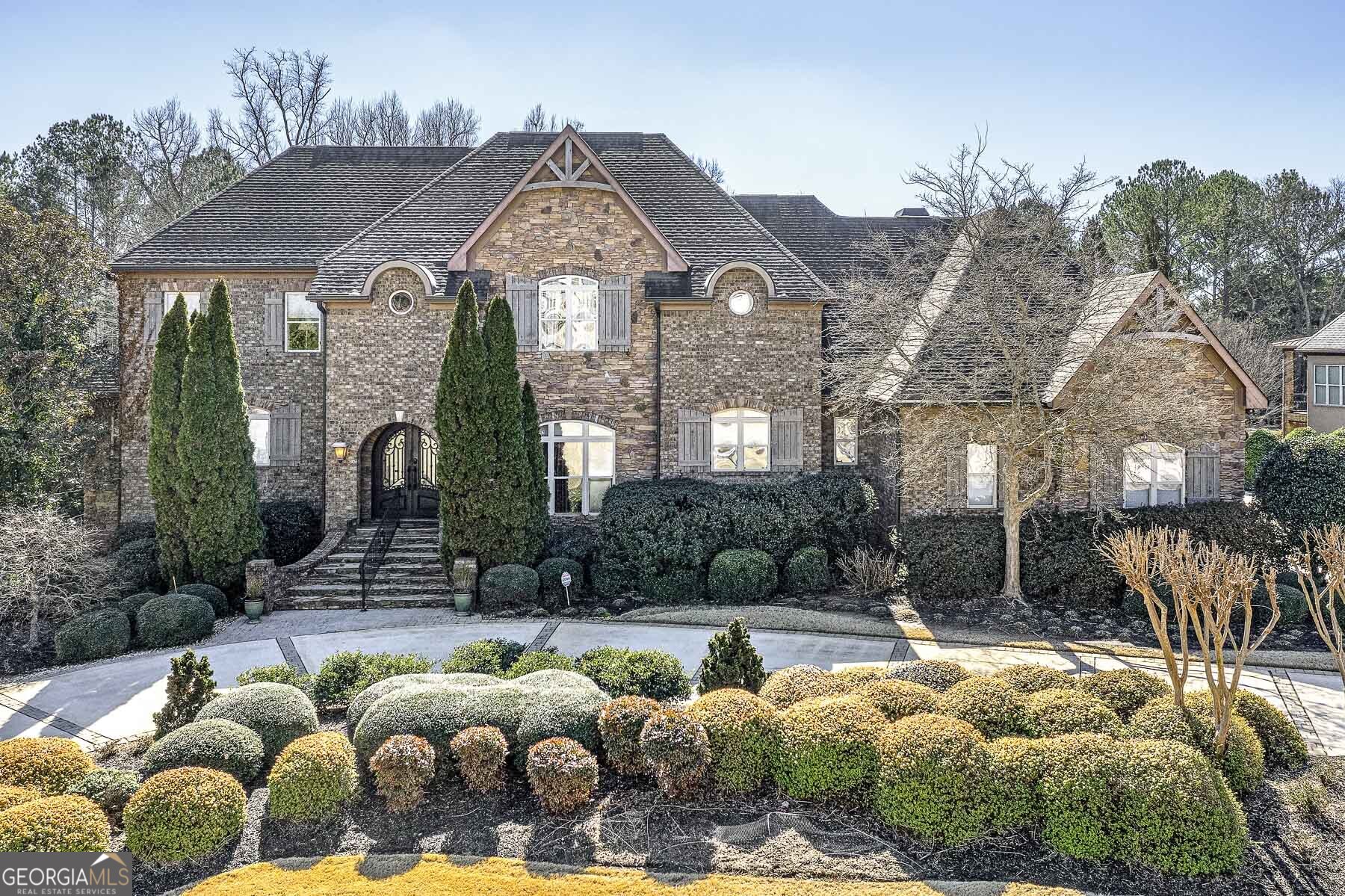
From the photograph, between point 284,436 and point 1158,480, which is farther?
point 284,436

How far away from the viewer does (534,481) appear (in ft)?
55.2

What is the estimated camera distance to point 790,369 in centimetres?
1867

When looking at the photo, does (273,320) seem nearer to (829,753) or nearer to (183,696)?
(183,696)

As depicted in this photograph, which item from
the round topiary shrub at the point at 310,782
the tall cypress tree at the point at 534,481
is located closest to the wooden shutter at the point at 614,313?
the tall cypress tree at the point at 534,481

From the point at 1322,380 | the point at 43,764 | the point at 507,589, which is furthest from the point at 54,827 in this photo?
the point at 1322,380

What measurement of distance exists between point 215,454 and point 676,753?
12.0m

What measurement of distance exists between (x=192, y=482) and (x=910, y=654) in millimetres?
12752

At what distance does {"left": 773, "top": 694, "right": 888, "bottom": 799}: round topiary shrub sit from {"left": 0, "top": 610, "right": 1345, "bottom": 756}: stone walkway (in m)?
4.15

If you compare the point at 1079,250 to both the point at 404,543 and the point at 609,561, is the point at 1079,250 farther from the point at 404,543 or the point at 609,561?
the point at 404,543

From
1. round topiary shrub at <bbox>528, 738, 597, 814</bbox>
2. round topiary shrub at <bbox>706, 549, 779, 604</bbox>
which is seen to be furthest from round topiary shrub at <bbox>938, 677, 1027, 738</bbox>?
round topiary shrub at <bbox>706, 549, 779, 604</bbox>

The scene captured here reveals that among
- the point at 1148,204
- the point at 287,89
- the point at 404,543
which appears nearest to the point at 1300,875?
the point at 404,543

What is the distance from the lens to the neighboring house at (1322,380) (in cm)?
3441

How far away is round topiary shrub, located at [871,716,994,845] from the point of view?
6.96 metres

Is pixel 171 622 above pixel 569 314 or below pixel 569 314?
below
